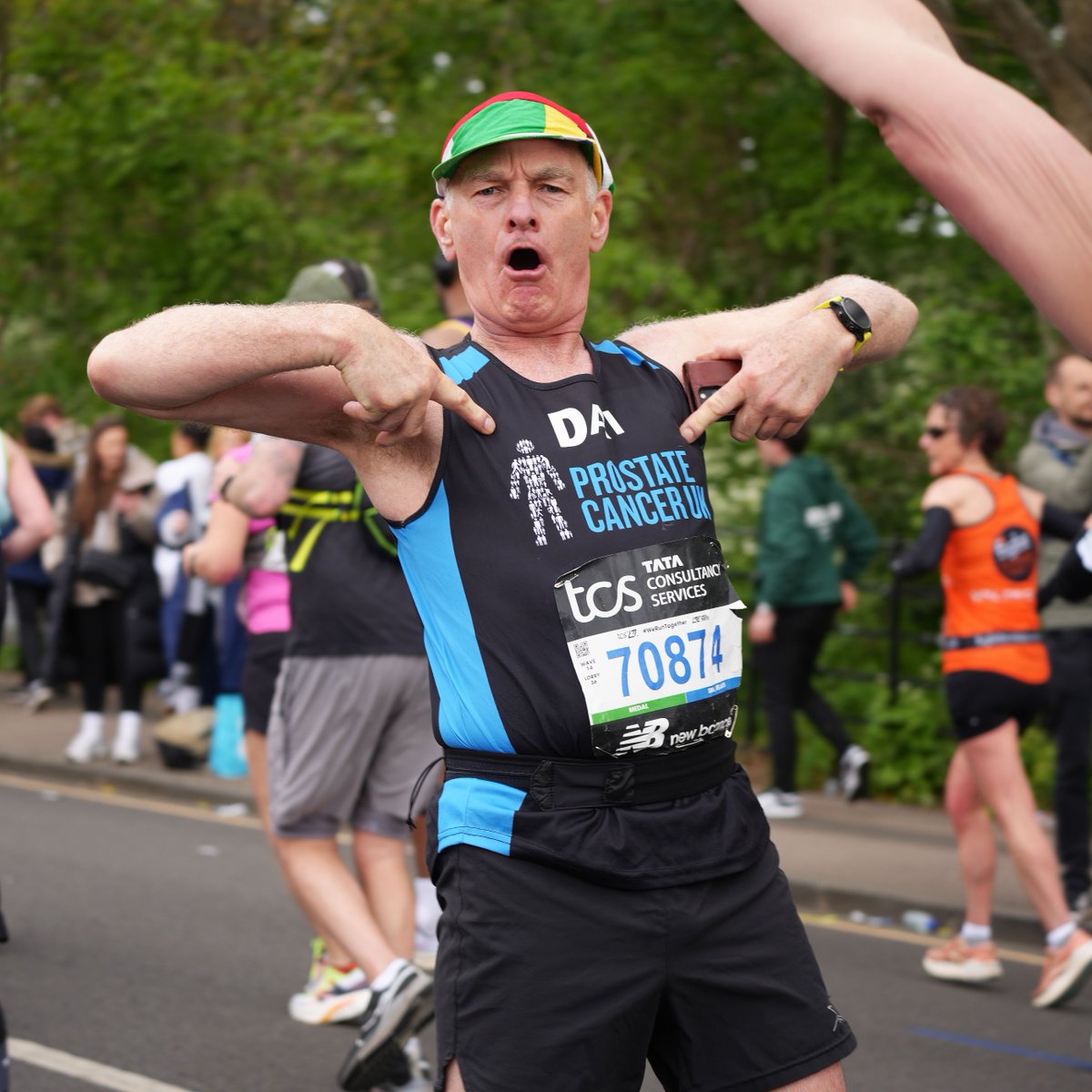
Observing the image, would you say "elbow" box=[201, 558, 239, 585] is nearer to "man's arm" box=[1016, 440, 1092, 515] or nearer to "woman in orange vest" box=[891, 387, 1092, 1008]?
"woman in orange vest" box=[891, 387, 1092, 1008]

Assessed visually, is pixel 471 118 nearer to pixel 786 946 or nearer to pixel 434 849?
pixel 434 849

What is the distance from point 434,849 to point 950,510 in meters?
3.92

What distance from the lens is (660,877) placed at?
2.52 metres

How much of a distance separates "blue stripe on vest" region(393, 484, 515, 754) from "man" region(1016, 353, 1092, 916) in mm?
4532

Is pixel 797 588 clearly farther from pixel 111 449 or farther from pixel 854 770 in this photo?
pixel 111 449

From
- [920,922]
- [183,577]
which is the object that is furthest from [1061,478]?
[183,577]

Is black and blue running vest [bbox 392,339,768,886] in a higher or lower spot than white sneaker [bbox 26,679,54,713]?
higher

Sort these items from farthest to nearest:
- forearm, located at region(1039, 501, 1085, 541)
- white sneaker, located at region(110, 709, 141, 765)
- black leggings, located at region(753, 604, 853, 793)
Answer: white sneaker, located at region(110, 709, 141, 765) < black leggings, located at region(753, 604, 853, 793) < forearm, located at region(1039, 501, 1085, 541)

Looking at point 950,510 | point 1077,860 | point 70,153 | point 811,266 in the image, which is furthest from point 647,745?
point 811,266

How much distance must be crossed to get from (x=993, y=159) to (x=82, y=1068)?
4.60m

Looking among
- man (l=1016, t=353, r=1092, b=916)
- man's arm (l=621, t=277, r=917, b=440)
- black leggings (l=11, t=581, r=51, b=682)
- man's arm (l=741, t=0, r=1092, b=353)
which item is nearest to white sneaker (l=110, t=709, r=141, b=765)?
black leggings (l=11, t=581, r=51, b=682)

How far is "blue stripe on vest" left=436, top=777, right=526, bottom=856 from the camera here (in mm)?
2553

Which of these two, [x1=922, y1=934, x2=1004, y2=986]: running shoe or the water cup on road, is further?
the water cup on road

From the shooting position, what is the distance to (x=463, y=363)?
2697mm
